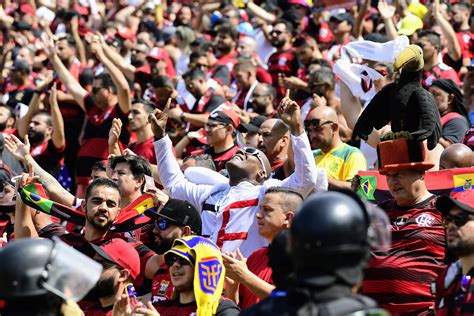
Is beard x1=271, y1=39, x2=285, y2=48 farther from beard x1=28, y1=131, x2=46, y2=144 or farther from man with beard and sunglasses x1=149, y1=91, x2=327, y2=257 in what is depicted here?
man with beard and sunglasses x1=149, y1=91, x2=327, y2=257

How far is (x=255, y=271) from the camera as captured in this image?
257 inches

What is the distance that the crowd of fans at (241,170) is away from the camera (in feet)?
16.9

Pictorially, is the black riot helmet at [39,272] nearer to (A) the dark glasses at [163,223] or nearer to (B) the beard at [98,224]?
(A) the dark glasses at [163,223]

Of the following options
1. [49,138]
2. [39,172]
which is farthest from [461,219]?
[49,138]

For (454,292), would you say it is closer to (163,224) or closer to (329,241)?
(329,241)

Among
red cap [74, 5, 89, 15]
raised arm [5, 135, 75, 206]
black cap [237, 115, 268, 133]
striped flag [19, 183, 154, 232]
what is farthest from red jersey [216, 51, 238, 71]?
striped flag [19, 183, 154, 232]

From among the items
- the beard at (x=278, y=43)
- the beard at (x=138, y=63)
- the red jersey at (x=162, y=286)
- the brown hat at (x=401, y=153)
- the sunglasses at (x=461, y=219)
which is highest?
the sunglasses at (x=461, y=219)

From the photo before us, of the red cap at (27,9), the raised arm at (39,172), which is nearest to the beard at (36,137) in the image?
the raised arm at (39,172)

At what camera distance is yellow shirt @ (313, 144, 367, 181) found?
8266mm

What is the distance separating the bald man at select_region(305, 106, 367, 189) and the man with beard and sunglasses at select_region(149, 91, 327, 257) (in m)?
0.59

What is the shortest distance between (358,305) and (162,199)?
4.13 metres

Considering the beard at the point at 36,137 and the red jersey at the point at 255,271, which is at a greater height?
the red jersey at the point at 255,271

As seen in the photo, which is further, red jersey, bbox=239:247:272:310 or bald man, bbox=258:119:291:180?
bald man, bbox=258:119:291:180

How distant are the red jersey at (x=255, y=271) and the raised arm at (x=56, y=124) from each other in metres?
4.83
